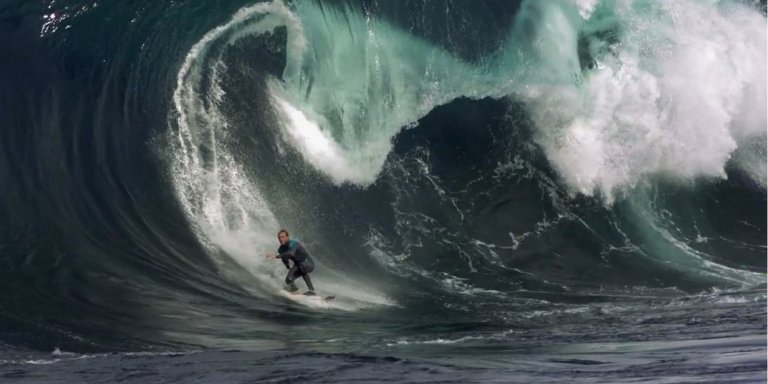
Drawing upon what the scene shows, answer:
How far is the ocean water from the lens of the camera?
11.6 meters

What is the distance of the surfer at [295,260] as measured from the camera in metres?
13.4

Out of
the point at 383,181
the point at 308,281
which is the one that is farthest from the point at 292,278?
the point at 383,181

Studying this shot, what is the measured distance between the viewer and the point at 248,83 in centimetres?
1641

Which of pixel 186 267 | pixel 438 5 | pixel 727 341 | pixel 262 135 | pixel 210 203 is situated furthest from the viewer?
pixel 438 5

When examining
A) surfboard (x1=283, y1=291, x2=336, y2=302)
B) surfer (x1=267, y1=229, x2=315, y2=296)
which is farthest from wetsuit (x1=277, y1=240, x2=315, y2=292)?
surfboard (x1=283, y1=291, x2=336, y2=302)

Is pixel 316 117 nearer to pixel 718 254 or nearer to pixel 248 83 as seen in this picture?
pixel 248 83

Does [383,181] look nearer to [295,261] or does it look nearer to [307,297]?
[295,261]

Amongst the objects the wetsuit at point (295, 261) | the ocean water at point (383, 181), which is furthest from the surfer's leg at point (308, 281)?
the ocean water at point (383, 181)

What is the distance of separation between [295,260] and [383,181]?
3307mm

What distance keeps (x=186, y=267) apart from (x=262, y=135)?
3189 millimetres

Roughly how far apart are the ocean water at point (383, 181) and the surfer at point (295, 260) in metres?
0.35

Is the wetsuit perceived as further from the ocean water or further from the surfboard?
the ocean water

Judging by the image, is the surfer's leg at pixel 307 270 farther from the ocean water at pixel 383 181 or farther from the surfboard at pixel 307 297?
the ocean water at pixel 383 181

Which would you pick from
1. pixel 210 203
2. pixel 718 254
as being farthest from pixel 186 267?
pixel 718 254
